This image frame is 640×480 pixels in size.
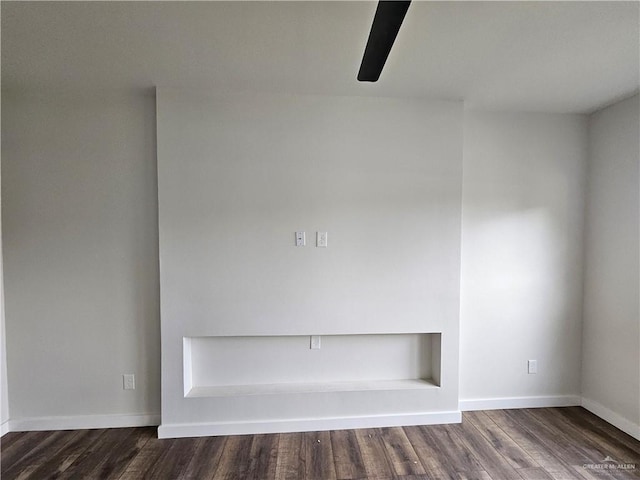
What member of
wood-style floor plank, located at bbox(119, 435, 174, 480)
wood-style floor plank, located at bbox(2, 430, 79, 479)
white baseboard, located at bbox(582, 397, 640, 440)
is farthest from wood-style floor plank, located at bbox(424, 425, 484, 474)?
wood-style floor plank, located at bbox(2, 430, 79, 479)

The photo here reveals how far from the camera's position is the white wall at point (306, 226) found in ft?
6.84

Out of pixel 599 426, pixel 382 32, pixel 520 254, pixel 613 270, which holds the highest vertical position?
pixel 382 32

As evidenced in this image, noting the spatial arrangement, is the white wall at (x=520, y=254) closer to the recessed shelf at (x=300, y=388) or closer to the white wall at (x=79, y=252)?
the recessed shelf at (x=300, y=388)

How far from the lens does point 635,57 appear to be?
1.66 meters

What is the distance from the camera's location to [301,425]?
213 cm

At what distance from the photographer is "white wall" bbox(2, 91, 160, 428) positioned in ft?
6.88

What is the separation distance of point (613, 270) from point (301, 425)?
8.74ft

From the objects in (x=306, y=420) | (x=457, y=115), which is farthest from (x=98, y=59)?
(x=306, y=420)

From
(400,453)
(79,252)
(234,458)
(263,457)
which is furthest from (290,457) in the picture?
(79,252)

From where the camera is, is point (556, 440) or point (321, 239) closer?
point (556, 440)

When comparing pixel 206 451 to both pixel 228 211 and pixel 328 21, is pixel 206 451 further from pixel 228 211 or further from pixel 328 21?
pixel 328 21

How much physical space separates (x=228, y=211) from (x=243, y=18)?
116 centimetres

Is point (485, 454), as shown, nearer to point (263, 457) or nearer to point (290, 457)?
point (290, 457)

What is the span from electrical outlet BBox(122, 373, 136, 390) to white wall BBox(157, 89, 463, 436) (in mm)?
307
